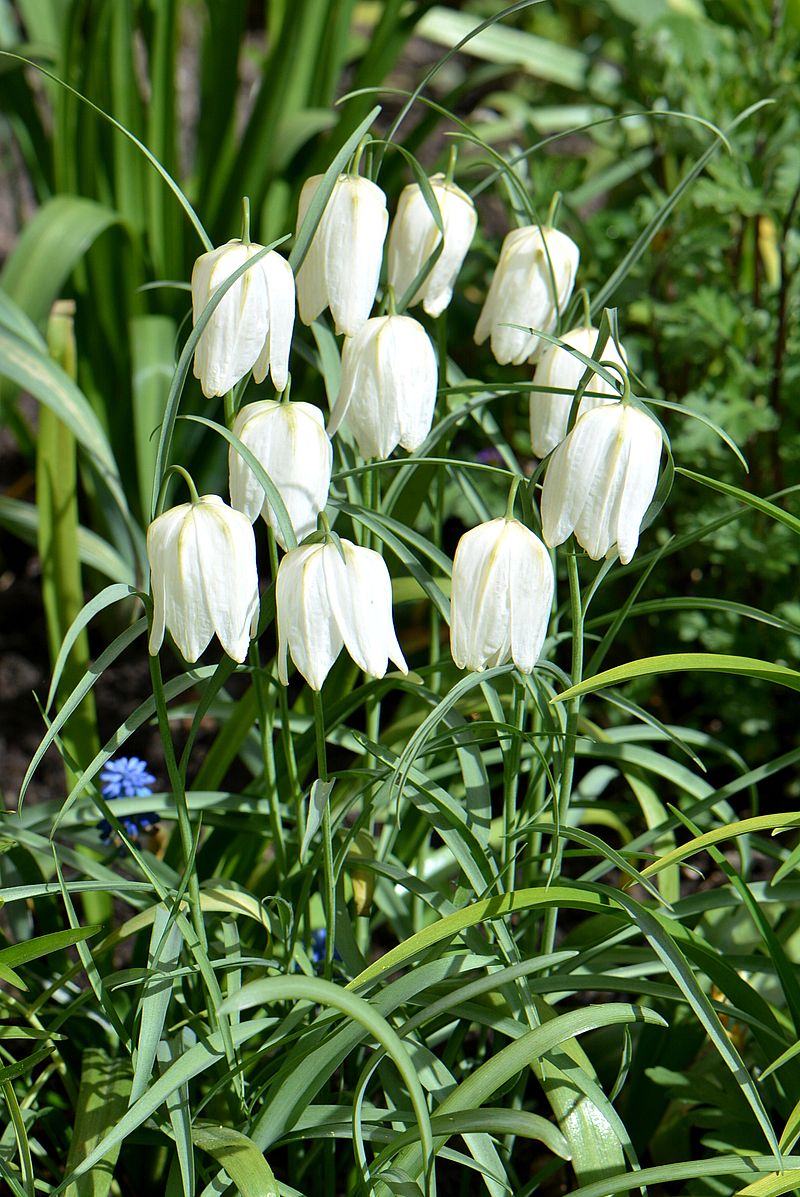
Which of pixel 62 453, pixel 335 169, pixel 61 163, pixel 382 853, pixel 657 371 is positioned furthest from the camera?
pixel 61 163

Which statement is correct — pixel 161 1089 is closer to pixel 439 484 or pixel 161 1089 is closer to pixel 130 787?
pixel 130 787

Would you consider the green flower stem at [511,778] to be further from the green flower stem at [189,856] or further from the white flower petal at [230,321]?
the white flower petal at [230,321]

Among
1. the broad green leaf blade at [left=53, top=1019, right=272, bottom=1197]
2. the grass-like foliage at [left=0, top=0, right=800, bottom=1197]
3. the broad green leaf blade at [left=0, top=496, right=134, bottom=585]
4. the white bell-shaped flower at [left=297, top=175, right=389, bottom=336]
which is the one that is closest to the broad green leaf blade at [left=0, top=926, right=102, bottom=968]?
the grass-like foliage at [left=0, top=0, right=800, bottom=1197]

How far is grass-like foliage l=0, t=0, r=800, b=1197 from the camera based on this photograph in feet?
3.29

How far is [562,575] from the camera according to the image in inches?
87.4

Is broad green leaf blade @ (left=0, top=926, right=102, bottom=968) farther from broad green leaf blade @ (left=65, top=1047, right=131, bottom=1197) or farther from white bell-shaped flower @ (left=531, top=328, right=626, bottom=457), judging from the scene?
white bell-shaped flower @ (left=531, top=328, right=626, bottom=457)

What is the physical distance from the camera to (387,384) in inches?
40.5

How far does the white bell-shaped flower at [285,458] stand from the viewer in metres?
0.96

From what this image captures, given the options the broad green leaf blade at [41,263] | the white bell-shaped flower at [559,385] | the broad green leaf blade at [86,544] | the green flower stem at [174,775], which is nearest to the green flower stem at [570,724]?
the white bell-shaped flower at [559,385]

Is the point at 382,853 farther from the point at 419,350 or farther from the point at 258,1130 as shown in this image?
the point at 419,350

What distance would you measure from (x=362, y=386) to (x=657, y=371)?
4.30 feet

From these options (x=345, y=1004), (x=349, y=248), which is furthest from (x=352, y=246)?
(x=345, y=1004)

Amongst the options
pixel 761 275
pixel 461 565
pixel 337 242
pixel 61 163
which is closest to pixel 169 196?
pixel 61 163

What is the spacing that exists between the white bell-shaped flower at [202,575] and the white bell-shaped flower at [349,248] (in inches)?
9.3
